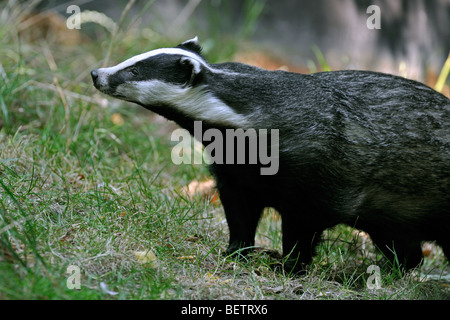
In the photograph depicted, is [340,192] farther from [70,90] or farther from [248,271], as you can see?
[70,90]

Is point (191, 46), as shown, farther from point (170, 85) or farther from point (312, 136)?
point (312, 136)

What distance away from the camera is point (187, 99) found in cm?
399

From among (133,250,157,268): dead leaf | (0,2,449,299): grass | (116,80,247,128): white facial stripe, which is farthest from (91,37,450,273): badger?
(133,250,157,268): dead leaf

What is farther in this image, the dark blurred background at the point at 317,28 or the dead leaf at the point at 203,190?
the dark blurred background at the point at 317,28

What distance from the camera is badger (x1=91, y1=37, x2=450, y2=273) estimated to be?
3975 millimetres

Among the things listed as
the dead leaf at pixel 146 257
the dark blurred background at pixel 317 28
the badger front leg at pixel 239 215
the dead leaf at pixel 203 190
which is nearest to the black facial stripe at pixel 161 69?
the badger front leg at pixel 239 215

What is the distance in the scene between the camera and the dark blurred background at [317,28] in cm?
876

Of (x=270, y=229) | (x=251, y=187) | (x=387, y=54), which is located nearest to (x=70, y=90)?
(x=270, y=229)

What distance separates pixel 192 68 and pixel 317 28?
667cm

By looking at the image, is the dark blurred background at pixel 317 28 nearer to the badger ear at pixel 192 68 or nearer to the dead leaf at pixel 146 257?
the badger ear at pixel 192 68

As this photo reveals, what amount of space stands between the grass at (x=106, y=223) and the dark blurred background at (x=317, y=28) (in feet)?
8.05

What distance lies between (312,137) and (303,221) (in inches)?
Answer: 23.6

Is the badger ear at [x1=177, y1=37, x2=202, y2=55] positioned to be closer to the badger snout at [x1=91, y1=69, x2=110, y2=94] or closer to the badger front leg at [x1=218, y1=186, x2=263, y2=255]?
the badger snout at [x1=91, y1=69, x2=110, y2=94]

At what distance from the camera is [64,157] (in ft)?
17.3
